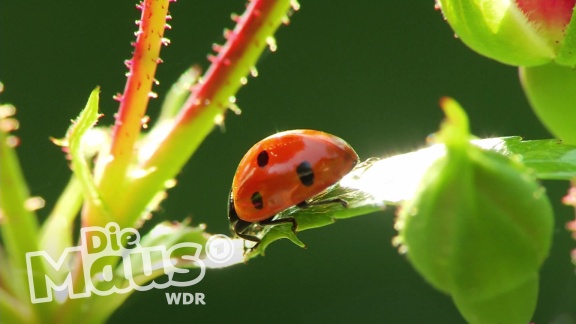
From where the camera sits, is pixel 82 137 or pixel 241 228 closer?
pixel 82 137

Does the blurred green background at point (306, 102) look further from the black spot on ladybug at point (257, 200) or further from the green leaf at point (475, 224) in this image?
the green leaf at point (475, 224)

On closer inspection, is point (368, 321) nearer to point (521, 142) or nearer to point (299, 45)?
point (299, 45)

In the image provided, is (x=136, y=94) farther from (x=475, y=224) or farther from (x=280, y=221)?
(x=475, y=224)

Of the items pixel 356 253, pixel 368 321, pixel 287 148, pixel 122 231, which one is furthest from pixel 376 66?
pixel 122 231

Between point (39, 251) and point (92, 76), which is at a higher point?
point (92, 76)

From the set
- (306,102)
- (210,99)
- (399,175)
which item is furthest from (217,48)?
(306,102)

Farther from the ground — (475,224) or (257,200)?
(257,200)

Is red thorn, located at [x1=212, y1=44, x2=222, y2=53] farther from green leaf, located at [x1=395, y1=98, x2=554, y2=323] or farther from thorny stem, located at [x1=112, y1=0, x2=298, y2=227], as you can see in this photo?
green leaf, located at [x1=395, y1=98, x2=554, y2=323]
